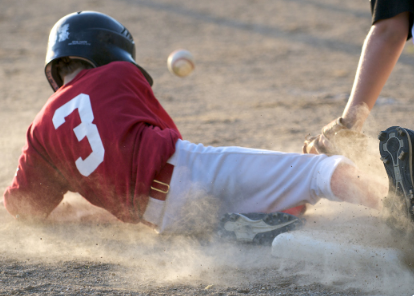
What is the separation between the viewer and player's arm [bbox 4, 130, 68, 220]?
214cm

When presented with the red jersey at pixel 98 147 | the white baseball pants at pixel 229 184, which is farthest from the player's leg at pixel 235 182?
the red jersey at pixel 98 147

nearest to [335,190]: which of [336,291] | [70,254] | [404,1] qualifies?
[336,291]

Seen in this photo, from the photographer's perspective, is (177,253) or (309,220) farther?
(309,220)

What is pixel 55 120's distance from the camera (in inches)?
82.0

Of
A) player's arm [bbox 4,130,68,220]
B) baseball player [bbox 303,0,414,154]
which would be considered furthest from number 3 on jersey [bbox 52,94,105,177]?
baseball player [bbox 303,0,414,154]

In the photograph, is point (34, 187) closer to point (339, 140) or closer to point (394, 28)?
point (339, 140)

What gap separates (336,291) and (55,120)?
1327mm

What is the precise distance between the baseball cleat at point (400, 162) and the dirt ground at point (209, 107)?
0.91ft

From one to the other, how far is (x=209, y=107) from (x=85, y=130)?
242 centimetres

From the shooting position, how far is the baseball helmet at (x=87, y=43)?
243 cm

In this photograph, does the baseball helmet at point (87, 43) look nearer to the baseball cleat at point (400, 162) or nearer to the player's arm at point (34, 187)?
the player's arm at point (34, 187)

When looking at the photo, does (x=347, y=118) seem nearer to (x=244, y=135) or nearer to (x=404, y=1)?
(x=404, y=1)

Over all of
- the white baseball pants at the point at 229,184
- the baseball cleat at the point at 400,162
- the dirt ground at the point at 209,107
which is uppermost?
the baseball cleat at the point at 400,162

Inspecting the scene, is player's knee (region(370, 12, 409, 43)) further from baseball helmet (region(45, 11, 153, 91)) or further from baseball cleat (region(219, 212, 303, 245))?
baseball helmet (region(45, 11, 153, 91))
